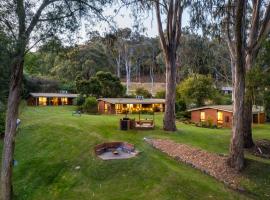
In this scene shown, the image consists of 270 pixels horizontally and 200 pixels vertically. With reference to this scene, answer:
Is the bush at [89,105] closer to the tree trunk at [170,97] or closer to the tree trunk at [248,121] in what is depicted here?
the tree trunk at [170,97]

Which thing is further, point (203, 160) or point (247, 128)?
point (247, 128)

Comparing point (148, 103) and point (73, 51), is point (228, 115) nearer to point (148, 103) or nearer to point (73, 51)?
point (148, 103)

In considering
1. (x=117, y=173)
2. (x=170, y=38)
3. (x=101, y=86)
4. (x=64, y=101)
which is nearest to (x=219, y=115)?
(x=170, y=38)

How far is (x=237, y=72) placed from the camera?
59.6ft

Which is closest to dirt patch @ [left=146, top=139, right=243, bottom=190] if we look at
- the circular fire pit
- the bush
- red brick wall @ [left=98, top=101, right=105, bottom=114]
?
the circular fire pit

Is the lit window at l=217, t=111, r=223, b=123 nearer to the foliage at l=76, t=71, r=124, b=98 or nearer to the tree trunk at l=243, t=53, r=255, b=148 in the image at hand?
the tree trunk at l=243, t=53, r=255, b=148

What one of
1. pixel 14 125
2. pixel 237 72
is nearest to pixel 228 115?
pixel 237 72

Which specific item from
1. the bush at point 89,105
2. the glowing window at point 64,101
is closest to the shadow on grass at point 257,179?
the bush at point 89,105

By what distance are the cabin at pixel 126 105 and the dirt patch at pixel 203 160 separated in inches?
1104

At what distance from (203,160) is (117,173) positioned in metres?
5.27

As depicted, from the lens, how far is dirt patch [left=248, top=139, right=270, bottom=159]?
21962mm

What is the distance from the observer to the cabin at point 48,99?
2518 inches

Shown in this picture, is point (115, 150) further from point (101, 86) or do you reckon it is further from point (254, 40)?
point (101, 86)

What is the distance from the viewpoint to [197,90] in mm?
50781
